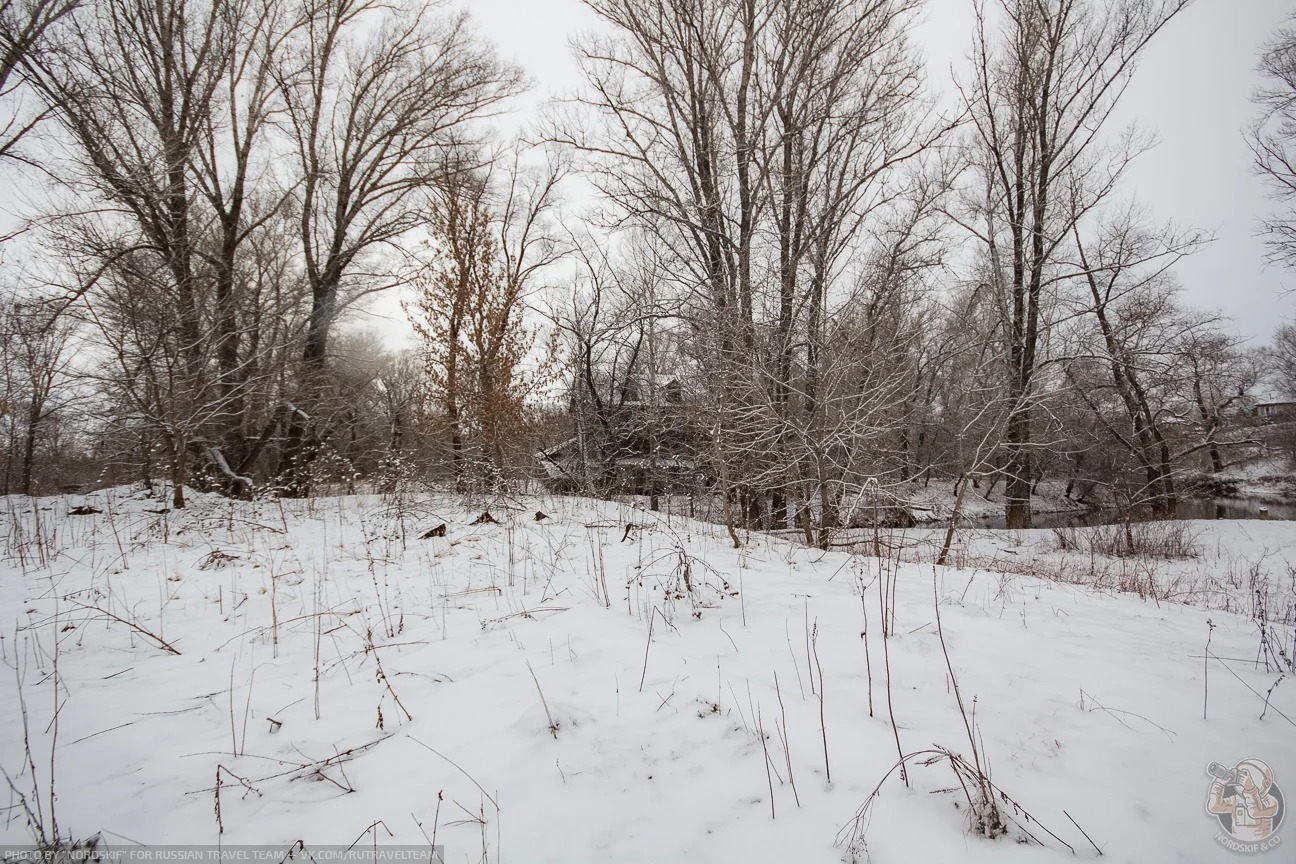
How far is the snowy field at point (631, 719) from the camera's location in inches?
59.6

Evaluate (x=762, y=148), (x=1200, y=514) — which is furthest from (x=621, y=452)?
(x=1200, y=514)

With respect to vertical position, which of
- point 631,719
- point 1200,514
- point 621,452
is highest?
point 621,452

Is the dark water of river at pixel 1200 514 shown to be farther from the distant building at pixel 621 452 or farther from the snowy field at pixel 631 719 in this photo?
the snowy field at pixel 631 719

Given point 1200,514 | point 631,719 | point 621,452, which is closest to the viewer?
point 631,719

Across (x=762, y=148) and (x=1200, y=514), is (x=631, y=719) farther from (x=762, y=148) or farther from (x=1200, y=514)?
(x=1200, y=514)

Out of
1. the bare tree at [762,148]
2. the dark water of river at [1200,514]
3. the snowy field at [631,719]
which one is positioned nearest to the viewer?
the snowy field at [631,719]

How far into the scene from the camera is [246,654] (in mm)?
2764

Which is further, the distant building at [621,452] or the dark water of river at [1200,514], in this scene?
the dark water of river at [1200,514]

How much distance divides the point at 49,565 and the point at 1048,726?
7.67m

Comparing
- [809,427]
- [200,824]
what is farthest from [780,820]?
[809,427]

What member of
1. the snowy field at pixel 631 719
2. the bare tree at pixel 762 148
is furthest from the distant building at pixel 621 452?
the snowy field at pixel 631 719

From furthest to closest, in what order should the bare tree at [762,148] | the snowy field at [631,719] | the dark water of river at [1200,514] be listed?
the dark water of river at [1200,514] → the bare tree at [762,148] → the snowy field at [631,719]

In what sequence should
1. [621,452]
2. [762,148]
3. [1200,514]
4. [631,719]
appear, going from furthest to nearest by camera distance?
[1200,514] → [621,452] → [762,148] → [631,719]

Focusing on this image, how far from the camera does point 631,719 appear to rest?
2039 millimetres
